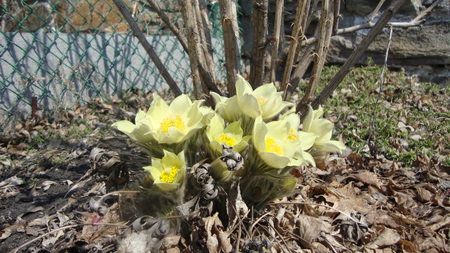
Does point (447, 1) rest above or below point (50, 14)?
below

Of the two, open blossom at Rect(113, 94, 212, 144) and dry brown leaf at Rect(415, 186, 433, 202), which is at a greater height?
open blossom at Rect(113, 94, 212, 144)

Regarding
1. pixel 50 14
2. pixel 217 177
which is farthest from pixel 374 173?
pixel 50 14

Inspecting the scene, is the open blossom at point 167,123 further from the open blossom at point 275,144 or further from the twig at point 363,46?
the twig at point 363,46

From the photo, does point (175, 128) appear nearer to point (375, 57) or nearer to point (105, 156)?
point (105, 156)

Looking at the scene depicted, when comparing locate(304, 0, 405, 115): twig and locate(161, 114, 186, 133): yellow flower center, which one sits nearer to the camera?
locate(161, 114, 186, 133): yellow flower center

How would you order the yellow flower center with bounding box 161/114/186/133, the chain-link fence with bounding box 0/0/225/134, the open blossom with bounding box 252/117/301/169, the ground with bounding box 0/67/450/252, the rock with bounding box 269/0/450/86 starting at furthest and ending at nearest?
the rock with bounding box 269/0/450/86 < the chain-link fence with bounding box 0/0/225/134 < the ground with bounding box 0/67/450/252 < the yellow flower center with bounding box 161/114/186/133 < the open blossom with bounding box 252/117/301/169

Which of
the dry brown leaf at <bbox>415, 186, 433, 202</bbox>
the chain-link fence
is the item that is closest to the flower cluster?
the dry brown leaf at <bbox>415, 186, 433, 202</bbox>

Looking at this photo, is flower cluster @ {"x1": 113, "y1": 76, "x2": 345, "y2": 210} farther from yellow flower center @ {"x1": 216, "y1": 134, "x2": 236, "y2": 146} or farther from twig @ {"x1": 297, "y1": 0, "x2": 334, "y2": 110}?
twig @ {"x1": 297, "y1": 0, "x2": 334, "y2": 110}
